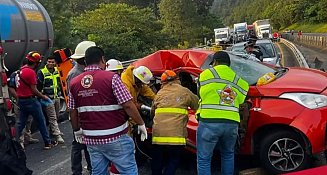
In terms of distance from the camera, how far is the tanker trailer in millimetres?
8920

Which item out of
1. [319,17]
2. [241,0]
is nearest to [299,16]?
[319,17]

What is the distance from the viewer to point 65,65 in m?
7.97

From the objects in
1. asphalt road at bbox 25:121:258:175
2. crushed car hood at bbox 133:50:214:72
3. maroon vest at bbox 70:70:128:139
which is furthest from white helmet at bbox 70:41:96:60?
asphalt road at bbox 25:121:258:175

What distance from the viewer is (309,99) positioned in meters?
5.11

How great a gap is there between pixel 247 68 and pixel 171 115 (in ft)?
5.75

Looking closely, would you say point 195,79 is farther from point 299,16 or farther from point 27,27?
point 299,16

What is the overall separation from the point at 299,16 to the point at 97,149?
106534mm

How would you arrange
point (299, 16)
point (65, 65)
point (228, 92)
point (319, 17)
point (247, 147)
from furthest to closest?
point (299, 16) → point (319, 17) → point (65, 65) → point (247, 147) → point (228, 92)

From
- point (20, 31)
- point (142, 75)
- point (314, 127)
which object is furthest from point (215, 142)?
point (20, 31)

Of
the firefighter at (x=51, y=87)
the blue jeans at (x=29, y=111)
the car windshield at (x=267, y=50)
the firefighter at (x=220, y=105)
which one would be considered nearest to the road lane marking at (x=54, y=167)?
the blue jeans at (x=29, y=111)

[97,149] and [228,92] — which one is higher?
[228,92]

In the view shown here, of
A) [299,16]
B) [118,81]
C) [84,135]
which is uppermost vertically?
[118,81]

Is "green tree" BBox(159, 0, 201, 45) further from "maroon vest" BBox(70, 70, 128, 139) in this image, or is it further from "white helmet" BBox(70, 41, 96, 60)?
"maroon vest" BBox(70, 70, 128, 139)

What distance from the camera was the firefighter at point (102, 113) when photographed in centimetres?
391
